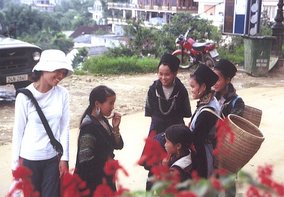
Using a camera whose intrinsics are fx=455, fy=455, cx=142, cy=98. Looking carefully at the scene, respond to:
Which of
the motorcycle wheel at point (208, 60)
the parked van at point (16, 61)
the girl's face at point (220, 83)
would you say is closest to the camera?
the girl's face at point (220, 83)

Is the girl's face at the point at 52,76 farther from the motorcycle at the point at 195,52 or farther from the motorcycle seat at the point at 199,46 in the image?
the motorcycle seat at the point at 199,46

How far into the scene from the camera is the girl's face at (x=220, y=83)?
3332 millimetres

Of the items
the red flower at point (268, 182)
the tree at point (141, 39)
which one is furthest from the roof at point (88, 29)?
the red flower at point (268, 182)

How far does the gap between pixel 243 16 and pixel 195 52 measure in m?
1.42

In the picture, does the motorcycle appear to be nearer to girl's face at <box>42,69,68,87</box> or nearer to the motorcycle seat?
the motorcycle seat

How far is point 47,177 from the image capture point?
2.97 meters

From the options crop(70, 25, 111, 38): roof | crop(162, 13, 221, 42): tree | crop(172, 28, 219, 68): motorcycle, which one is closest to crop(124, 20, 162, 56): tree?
crop(162, 13, 221, 42): tree

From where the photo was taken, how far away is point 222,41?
1346 centimetres

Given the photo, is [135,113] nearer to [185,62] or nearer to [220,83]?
[220,83]

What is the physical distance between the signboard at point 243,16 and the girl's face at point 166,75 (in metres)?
7.87

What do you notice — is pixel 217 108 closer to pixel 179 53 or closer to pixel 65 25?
pixel 179 53

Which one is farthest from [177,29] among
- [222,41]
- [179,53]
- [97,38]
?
[97,38]

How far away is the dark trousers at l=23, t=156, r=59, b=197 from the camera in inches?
116

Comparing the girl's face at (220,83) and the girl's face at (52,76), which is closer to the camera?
the girl's face at (52,76)
